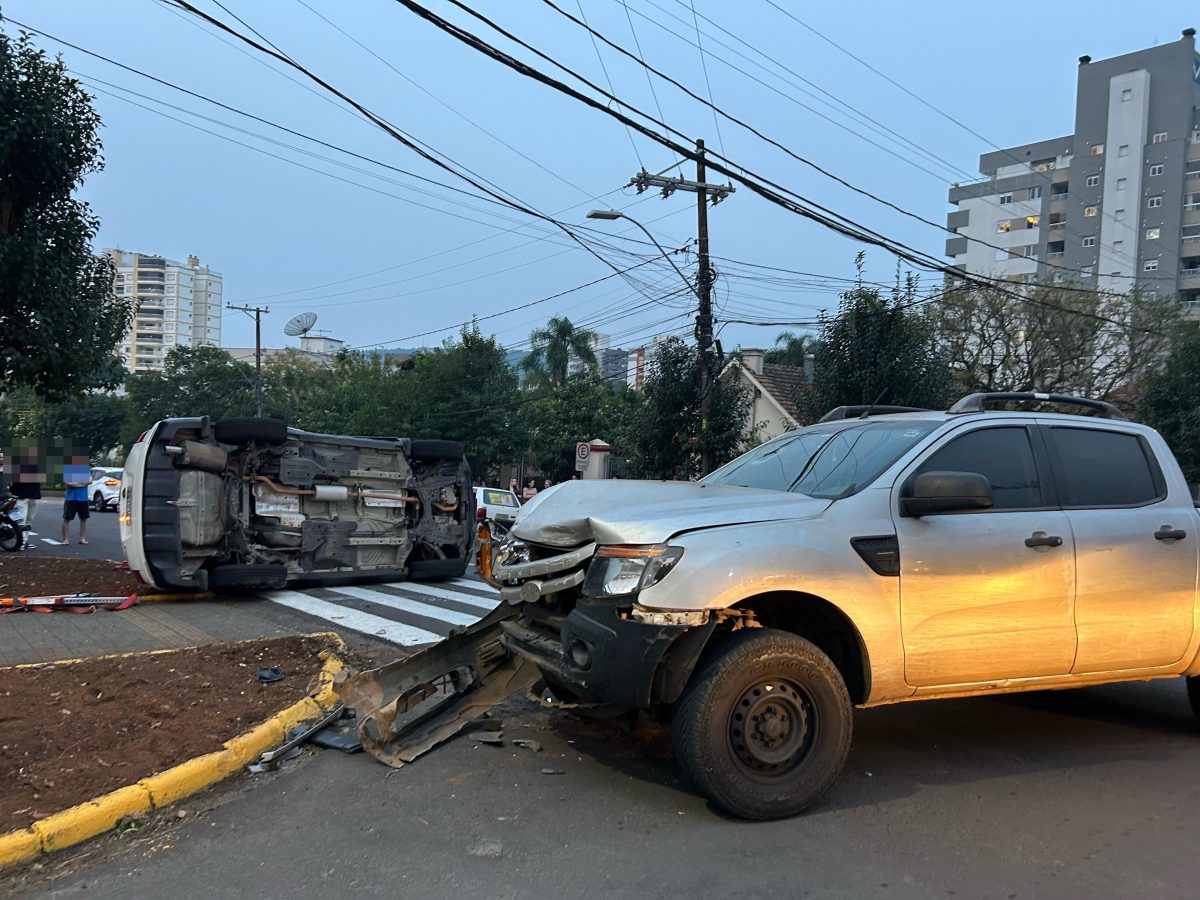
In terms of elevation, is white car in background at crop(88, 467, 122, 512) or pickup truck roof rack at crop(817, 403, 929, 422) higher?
pickup truck roof rack at crop(817, 403, 929, 422)

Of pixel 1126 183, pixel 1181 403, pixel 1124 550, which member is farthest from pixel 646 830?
pixel 1126 183

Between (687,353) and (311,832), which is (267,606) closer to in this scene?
(311,832)

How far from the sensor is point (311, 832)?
3.82m

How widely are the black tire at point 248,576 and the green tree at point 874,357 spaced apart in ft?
39.5

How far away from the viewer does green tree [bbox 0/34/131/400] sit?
909 centimetres

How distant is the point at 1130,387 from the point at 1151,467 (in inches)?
1127

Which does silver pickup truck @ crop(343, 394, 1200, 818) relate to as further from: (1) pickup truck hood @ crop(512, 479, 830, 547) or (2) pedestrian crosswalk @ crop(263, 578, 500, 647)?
(2) pedestrian crosswalk @ crop(263, 578, 500, 647)

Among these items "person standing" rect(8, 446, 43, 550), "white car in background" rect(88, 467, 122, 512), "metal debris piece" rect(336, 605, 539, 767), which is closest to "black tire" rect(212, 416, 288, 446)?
"metal debris piece" rect(336, 605, 539, 767)

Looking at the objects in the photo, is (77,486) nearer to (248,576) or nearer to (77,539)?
(77,539)

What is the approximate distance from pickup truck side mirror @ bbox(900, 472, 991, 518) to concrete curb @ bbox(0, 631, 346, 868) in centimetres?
363

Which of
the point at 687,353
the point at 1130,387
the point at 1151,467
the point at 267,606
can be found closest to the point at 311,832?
the point at 1151,467

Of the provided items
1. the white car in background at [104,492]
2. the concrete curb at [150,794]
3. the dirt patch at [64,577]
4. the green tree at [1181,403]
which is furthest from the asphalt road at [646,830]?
→ the white car in background at [104,492]

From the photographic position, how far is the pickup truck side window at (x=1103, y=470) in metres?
4.89

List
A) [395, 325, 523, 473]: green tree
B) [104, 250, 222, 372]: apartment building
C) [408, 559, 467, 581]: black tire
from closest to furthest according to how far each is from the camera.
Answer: [408, 559, 467, 581]: black tire → [395, 325, 523, 473]: green tree → [104, 250, 222, 372]: apartment building
